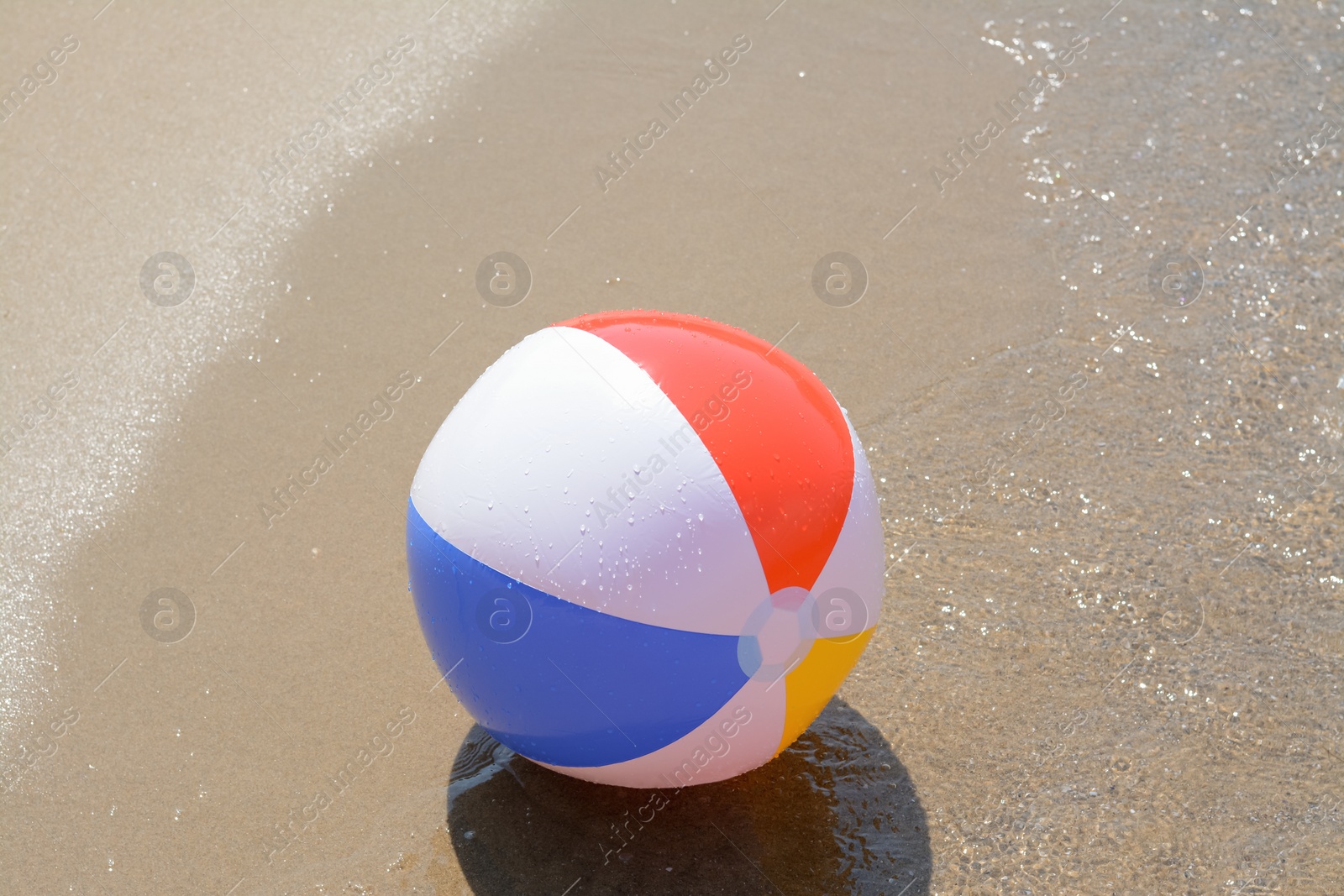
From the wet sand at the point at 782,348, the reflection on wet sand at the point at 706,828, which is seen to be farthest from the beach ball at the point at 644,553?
the wet sand at the point at 782,348

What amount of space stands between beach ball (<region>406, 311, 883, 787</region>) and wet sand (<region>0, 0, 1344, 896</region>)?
800mm

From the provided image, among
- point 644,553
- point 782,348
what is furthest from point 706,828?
point 782,348

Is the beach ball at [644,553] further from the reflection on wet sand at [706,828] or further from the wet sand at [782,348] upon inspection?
the wet sand at [782,348]

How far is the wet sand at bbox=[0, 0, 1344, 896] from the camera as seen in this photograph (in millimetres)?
4418

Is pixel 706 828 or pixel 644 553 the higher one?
pixel 644 553

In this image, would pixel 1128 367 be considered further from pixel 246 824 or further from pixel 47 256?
pixel 47 256

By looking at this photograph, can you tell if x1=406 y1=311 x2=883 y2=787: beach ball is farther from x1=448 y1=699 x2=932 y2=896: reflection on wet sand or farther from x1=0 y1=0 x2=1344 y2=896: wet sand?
x1=0 y1=0 x2=1344 y2=896: wet sand

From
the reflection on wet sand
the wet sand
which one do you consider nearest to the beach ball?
the reflection on wet sand

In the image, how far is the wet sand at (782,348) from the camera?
4418 millimetres

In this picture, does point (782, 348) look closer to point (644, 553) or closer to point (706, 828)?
point (706, 828)

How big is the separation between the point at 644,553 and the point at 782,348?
288 cm

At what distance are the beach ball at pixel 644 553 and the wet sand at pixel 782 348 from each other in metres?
0.80

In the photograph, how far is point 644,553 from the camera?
3600mm

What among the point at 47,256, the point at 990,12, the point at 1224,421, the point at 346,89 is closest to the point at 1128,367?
the point at 1224,421
